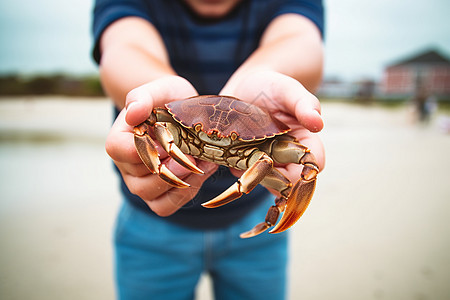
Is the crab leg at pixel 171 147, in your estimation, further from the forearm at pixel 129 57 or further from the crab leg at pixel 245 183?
the forearm at pixel 129 57

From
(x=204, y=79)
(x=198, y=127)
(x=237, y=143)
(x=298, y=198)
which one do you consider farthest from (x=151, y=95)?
(x=204, y=79)

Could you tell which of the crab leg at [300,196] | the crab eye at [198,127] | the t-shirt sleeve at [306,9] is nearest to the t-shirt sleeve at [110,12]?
the t-shirt sleeve at [306,9]

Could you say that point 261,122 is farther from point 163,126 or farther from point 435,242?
point 435,242

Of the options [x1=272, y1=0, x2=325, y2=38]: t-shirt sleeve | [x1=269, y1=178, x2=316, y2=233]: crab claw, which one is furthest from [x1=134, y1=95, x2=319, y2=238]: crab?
[x1=272, y1=0, x2=325, y2=38]: t-shirt sleeve

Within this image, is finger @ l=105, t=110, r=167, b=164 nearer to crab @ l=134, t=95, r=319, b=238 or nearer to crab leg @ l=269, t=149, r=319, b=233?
crab @ l=134, t=95, r=319, b=238

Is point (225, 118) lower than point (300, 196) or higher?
higher

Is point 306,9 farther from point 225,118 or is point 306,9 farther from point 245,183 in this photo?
point 245,183

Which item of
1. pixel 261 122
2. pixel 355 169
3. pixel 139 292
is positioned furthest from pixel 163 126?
pixel 355 169
